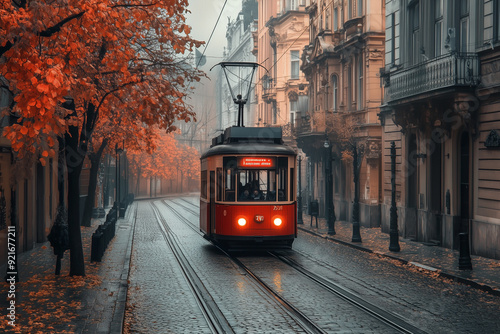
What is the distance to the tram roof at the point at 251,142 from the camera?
59.5 feet

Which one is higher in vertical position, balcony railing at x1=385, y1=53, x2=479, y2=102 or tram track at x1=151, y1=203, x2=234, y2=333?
balcony railing at x1=385, y1=53, x2=479, y2=102

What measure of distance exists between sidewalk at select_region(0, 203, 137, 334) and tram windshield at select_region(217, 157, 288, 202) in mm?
3380

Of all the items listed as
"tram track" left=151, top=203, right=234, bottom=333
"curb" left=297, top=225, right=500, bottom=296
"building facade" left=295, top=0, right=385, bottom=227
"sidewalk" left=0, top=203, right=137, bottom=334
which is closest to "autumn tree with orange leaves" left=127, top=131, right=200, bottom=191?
"building facade" left=295, top=0, right=385, bottom=227

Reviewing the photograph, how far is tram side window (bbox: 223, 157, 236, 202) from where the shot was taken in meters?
18.2

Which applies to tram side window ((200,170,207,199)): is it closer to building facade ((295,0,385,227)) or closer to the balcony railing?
the balcony railing

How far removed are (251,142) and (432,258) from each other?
231 inches

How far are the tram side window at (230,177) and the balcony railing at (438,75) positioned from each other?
267 inches

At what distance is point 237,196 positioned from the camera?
18.2m

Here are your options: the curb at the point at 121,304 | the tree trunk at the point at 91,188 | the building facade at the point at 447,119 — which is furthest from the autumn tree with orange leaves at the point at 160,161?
the curb at the point at 121,304

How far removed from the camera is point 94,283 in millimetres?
13633

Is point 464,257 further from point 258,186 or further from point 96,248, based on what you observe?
point 96,248

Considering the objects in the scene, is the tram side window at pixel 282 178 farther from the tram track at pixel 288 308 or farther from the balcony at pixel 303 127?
the balcony at pixel 303 127

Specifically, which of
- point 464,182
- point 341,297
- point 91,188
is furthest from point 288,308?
point 91,188

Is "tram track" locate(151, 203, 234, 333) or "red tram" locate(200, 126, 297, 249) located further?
"red tram" locate(200, 126, 297, 249)
